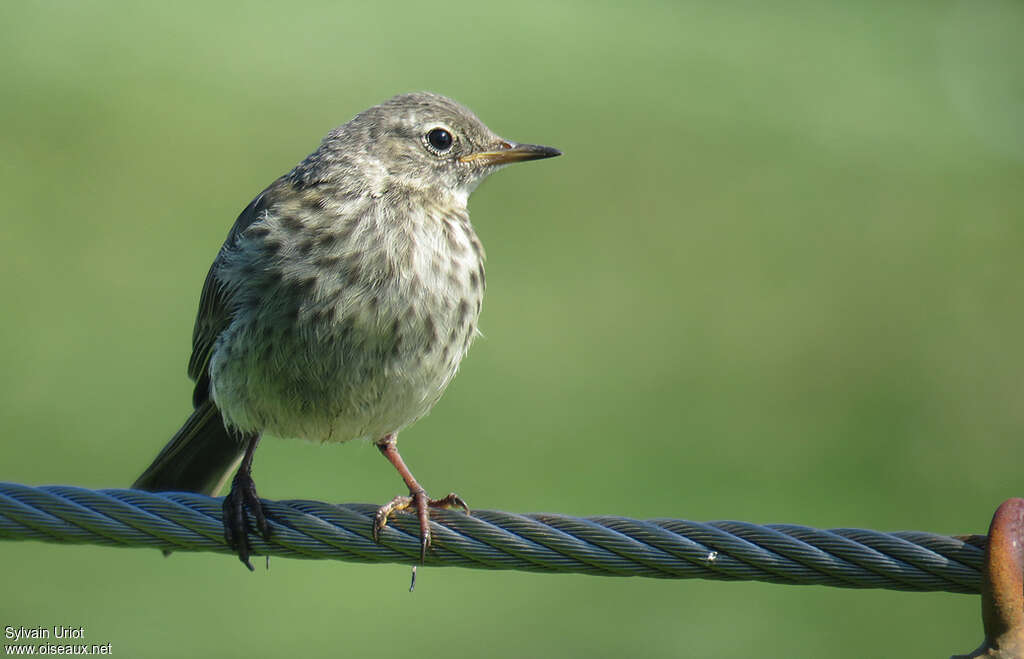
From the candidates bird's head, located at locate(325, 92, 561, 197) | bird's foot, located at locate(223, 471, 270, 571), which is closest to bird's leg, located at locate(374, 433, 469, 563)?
bird's foot, located at locate(223, 471, 270, 571)

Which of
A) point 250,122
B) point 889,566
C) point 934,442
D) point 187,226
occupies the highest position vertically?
point 250,122

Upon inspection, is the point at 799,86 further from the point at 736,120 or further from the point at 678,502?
the point at 678,502

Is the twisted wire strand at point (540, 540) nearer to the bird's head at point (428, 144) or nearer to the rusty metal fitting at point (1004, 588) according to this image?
the rusty metal fitting at point (1004, 588)

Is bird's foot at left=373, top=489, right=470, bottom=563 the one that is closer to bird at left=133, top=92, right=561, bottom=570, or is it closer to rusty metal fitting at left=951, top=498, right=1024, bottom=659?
bird at left=133, top=92, right=561, bottom=570

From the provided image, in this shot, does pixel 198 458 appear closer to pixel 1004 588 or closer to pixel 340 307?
pixel 340 307

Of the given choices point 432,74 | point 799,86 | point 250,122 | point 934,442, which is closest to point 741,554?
point 934,442

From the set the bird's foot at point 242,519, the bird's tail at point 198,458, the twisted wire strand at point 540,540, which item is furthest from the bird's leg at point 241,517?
the bird's tail at point 198,458

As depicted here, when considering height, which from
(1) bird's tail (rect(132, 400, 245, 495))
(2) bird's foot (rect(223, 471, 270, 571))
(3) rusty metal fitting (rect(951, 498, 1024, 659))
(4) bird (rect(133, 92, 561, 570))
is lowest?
(3) rusty metal fitting (rect(951, 498, 1024, 659))
